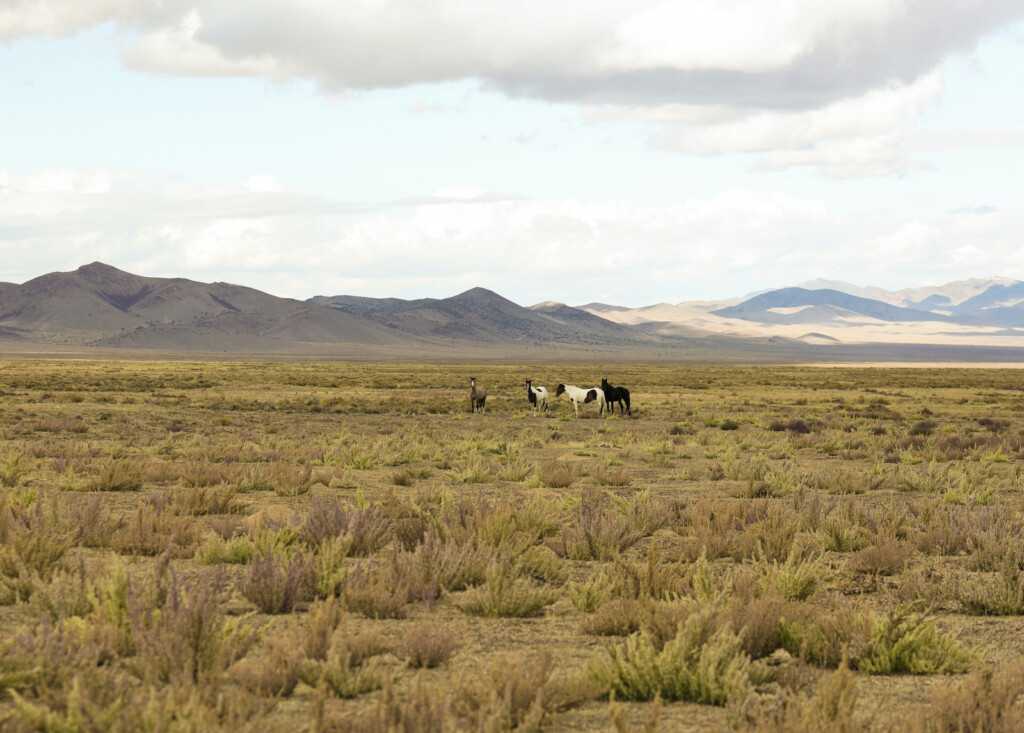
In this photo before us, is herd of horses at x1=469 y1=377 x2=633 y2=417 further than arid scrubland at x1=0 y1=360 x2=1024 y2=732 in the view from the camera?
Yes

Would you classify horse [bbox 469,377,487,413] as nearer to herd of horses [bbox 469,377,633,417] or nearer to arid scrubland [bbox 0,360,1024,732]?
herd of horses [bbox 469,377,633,417]

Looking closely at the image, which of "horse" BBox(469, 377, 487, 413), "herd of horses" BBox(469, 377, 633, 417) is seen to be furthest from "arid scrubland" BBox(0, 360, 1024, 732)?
"horse" BBox(469, 377, 487, 413)

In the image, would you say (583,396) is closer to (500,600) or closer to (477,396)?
(477,396)

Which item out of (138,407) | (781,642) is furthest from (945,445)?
(138,407)

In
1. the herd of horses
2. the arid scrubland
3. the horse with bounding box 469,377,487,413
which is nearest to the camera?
the arid scrubland

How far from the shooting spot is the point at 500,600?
21.9ft

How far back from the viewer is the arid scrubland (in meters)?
4.45

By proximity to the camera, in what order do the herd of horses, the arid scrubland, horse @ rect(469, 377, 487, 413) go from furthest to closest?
1. horse @ rect(469, 377, 487, 413)
2. the herd of horses
3. the arid scrubland

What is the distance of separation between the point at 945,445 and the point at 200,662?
20.4 m

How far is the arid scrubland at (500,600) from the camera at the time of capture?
445 cm

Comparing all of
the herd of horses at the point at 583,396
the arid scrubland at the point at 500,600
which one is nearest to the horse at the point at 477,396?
A: the herd of horses at the point at 583,396

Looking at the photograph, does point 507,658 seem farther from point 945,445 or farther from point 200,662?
point 945,445

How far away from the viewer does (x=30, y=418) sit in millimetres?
26469

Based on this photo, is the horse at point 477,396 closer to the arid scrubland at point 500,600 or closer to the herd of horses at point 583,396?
the herd of horses at point 583,396
